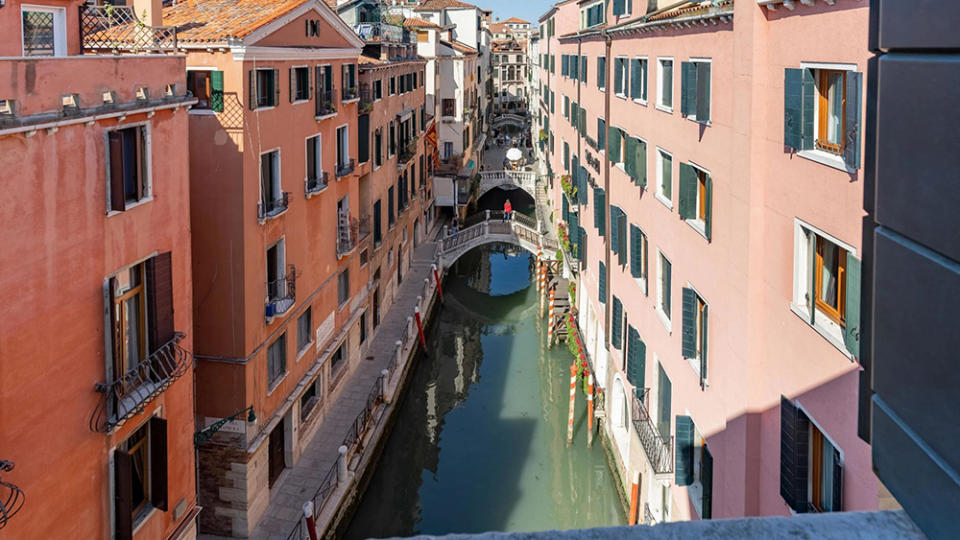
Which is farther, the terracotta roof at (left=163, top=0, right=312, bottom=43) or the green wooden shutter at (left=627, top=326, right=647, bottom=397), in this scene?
the green wooden shutter at (left=627, top=326, right=647, bottom=397)

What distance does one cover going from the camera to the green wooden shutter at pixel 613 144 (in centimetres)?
2067

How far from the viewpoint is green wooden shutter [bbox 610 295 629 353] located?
1964cm

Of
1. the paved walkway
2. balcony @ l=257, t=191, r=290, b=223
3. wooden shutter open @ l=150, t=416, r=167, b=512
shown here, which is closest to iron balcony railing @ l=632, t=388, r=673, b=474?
the paved walkway

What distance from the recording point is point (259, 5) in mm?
17094

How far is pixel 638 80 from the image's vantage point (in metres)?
18.4

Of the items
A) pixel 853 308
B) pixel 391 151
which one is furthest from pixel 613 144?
pixel 853 308

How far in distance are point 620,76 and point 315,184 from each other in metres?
7.96

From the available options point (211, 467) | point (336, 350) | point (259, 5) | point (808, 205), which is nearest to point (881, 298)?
point (808, 205)

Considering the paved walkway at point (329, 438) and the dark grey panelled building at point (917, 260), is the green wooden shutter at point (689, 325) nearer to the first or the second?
the paved walkway at point (329, 438)

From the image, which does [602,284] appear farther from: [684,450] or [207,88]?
[207,88]

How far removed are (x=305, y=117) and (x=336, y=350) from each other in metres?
6.65

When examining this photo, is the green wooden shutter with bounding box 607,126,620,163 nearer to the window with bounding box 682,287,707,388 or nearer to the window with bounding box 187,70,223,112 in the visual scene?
the window with bounding box 682,287,707,388

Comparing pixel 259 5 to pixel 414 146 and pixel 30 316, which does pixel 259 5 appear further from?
pixel 414 146

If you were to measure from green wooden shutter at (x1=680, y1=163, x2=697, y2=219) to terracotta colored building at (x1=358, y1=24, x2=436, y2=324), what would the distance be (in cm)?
1182
